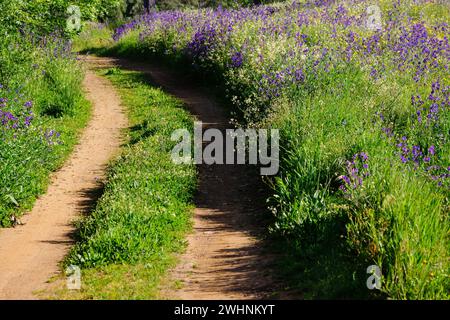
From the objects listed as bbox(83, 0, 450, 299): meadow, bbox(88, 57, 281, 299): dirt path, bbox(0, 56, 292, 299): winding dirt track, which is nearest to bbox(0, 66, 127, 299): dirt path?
bbox(0, 56, 292, 299): winding dirt track

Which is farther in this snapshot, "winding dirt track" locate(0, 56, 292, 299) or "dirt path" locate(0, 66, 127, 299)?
"dirt path" locate(0, 66, 127, 299)

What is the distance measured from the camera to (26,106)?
13359mm

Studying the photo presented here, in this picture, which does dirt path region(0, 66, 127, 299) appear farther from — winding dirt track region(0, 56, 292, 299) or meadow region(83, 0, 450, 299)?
meadow region(83, 0, 450, 299)

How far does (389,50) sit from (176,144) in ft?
19.5

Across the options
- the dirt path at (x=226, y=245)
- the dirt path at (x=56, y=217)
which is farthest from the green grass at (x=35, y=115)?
the dirt path at (x=226, y=245)

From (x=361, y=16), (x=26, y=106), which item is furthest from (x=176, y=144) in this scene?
(x=361, y=16)

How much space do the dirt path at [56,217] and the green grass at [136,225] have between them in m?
0.35

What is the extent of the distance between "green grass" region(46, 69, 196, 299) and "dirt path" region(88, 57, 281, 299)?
239mm

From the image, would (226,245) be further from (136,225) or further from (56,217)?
(56,217)

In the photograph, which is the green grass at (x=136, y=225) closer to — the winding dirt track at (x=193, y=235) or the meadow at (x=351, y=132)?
the winding dirt track at (x=193, y=235)

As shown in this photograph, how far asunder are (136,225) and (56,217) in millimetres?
2143

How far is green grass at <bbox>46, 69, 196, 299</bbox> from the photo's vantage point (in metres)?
7.06

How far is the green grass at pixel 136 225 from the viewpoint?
706 cm

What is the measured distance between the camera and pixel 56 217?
9.83 m
